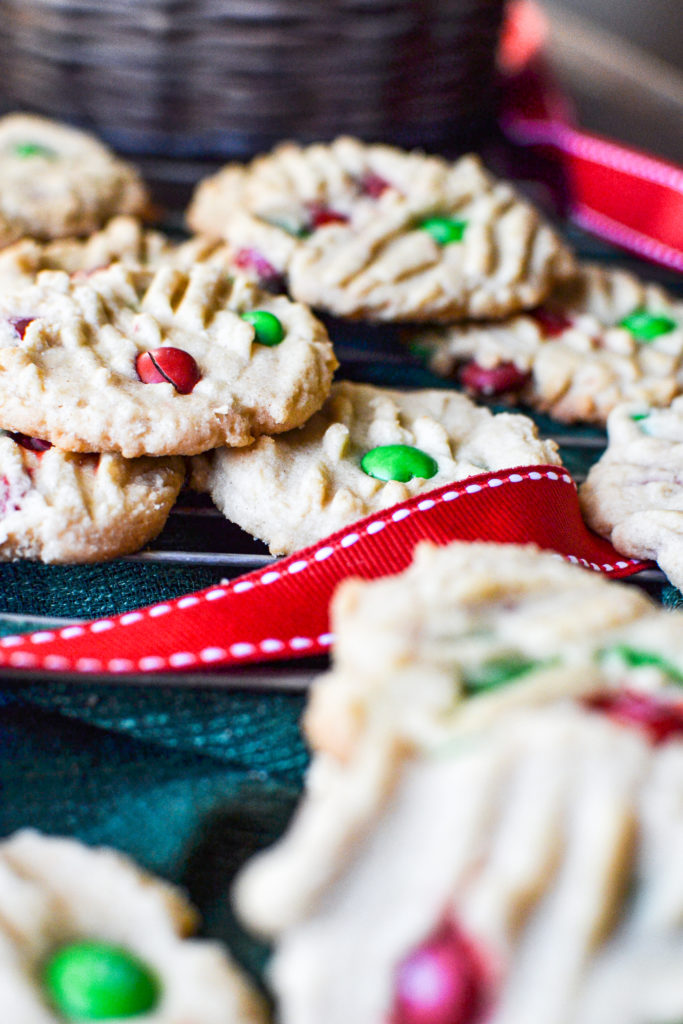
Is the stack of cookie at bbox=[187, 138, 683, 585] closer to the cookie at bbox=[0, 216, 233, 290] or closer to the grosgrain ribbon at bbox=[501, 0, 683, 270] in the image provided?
the cookie at bbox=[0, 216, 233, 290]

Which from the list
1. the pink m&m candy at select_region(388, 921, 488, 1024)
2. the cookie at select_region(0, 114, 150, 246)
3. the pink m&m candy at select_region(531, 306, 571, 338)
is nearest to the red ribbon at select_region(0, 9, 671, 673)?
the pink m&m candy at select_region(388, 921, 488, 1024)

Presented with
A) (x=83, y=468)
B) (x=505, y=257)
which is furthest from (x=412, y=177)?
(x=83, y=468)

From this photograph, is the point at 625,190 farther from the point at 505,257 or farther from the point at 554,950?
the point at 554,950

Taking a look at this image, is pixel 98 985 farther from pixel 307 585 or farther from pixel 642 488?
pixel 642 488

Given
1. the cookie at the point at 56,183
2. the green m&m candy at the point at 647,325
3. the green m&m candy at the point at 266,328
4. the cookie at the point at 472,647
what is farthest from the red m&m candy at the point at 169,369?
the green m&m candy at the point at 647,325

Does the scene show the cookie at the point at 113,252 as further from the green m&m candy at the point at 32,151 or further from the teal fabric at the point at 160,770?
the teal fabric at the point at 160,770
